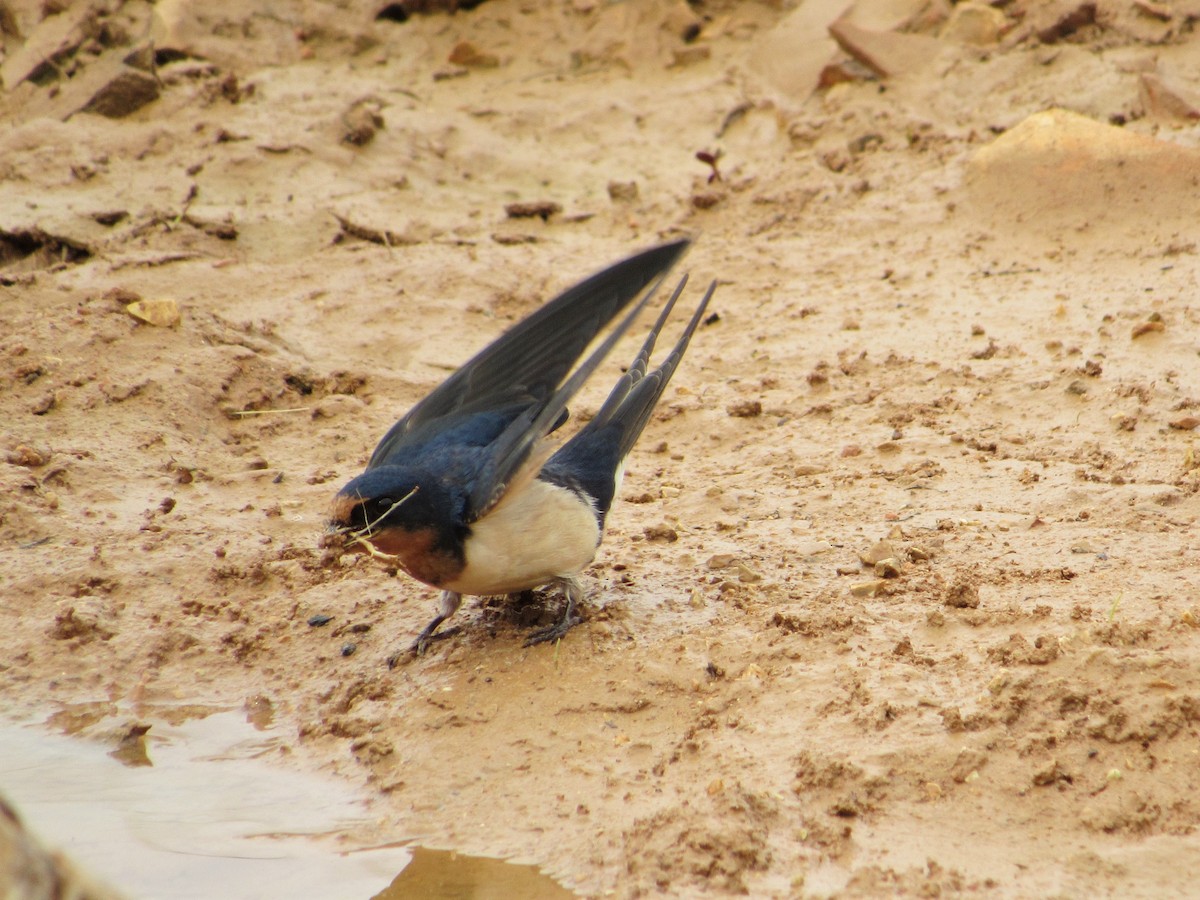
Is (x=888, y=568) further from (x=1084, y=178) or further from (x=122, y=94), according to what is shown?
(x=122, y=94)

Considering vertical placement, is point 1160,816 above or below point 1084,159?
below

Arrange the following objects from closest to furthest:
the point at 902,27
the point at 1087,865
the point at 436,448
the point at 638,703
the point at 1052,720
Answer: the point at 1087,865, the point at 1052,720, the point at 638,703, the point at 436,448, the point at 902,27

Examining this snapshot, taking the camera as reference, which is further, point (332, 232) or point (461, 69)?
point (461, 69)

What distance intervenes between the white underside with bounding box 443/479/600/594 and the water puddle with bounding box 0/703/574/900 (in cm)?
71

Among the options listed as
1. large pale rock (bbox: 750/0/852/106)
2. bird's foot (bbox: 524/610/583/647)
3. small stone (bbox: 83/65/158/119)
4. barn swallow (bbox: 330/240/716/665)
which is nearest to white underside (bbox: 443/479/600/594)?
barn swallow (bbox: 330/240/716/665)

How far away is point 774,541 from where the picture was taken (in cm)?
429

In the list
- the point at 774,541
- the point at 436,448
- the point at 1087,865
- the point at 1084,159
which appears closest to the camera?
the point at 1087,865

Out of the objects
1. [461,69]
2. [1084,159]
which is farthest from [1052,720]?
[461,69]

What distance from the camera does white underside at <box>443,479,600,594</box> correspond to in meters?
3.69

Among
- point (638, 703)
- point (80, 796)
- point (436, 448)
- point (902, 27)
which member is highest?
point (902, 27)

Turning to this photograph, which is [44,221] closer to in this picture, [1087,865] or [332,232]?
[332,232]

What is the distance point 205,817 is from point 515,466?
1.24 m

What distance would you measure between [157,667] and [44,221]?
11.1ft

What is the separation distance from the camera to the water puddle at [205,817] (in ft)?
9.96
